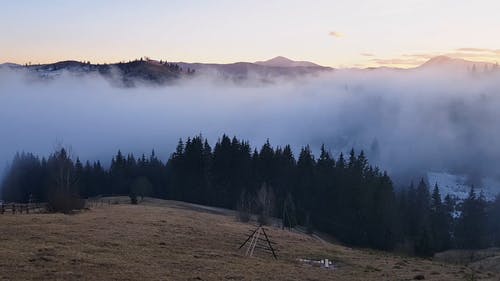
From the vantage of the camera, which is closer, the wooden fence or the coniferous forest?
the wooden fence

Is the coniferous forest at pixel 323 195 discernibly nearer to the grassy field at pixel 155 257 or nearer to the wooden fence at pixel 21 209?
the wooden fence at pixel 21 209

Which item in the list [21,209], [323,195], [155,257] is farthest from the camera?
[323,195]

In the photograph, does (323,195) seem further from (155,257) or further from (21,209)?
(155,257)

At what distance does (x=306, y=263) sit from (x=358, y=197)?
55.2 m

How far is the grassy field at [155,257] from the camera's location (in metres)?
26.0

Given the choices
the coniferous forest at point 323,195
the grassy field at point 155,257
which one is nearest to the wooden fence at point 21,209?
the grassy field at point 155,257

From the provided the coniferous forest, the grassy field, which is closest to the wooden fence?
the grassy field

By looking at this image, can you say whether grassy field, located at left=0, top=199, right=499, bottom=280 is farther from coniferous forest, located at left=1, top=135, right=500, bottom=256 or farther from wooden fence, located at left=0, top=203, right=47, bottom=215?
coniferous forest, located at left=1, top=135, right=500, bottom=256

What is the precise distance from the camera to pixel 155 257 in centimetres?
3089

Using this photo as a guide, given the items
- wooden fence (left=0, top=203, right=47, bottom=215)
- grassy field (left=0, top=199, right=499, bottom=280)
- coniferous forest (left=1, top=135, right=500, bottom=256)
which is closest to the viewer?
grassy field (left=0, top=199, right=499, bottom=280)

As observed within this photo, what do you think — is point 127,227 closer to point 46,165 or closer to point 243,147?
point 243,147

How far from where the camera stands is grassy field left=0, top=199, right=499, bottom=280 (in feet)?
85.1

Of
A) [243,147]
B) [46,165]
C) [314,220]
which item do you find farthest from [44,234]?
[46,165]

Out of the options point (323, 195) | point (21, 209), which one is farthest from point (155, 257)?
point (323, 195)
